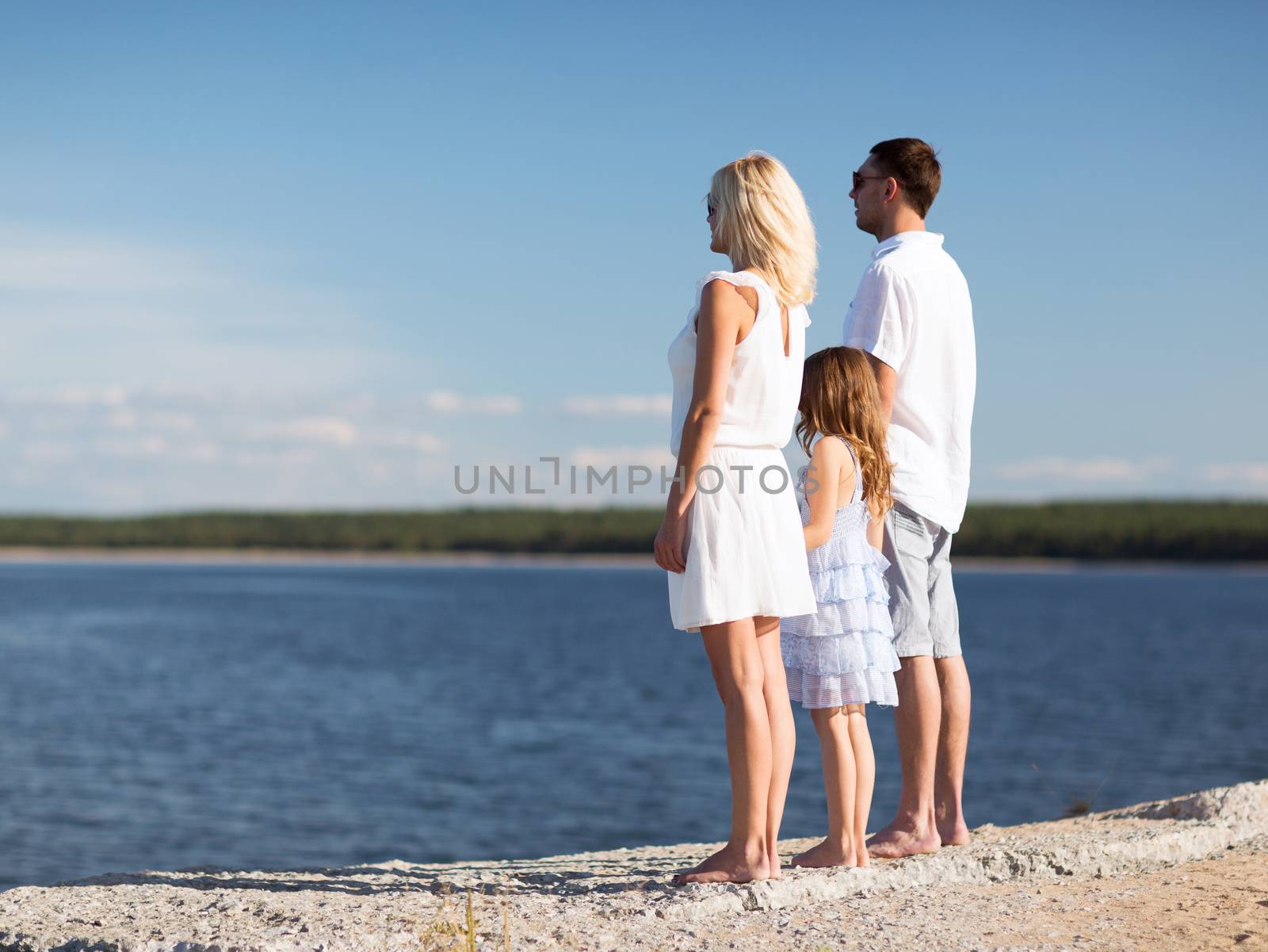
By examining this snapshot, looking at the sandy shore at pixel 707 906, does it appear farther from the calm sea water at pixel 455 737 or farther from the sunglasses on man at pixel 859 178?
the calm sea water at pixel 455 737

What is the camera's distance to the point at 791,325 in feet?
12.0

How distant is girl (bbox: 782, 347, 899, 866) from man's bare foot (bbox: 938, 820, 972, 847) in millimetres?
630

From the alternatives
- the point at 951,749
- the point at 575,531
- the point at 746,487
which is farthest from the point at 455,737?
the point at 575,531

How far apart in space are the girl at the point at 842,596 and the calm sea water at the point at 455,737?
3829mm

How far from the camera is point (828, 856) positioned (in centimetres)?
388

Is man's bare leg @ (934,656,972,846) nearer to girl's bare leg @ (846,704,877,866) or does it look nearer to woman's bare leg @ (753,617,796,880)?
girl's bare leg @ (846,704,877,866)

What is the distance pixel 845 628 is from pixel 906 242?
141 centimetres

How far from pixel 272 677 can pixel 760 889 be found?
99.8ft

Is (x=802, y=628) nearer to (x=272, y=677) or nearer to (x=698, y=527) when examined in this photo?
(x=698, y=527)

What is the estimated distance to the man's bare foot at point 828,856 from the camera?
152 inches

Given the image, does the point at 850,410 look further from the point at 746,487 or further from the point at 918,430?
the point at 746,487

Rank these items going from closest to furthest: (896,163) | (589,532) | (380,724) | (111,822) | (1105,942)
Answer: (1105,942) → (896,163) → (111,822) → (380,724) → (589,532)

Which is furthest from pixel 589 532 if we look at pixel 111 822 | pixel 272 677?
pixel 111 822

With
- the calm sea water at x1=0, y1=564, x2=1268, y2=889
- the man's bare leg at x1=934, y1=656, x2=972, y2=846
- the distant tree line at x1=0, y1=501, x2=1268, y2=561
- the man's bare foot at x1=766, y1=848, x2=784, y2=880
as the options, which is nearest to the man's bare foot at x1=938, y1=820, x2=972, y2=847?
the man's bare leg at x1=934, y1=656, x2=972, y2=846
